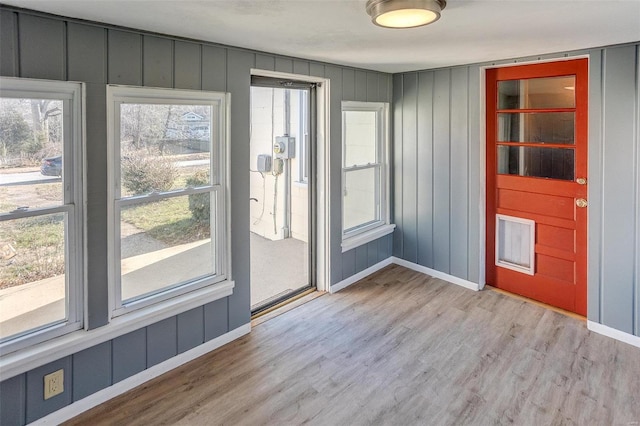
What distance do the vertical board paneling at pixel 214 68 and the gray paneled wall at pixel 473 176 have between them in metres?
2.22

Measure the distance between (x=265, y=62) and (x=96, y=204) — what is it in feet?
5.29

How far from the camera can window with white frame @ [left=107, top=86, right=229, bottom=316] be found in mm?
2420

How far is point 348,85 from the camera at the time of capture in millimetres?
3893

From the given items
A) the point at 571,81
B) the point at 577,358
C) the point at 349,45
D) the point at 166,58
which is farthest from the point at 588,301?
the point at 166,58

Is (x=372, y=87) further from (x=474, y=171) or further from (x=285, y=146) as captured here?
(x=474, y=171)

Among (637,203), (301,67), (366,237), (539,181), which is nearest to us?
(637,203)

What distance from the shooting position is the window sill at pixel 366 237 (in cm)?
408

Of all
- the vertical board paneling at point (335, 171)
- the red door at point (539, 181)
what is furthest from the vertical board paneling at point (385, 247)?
the red door at point (539, 181)

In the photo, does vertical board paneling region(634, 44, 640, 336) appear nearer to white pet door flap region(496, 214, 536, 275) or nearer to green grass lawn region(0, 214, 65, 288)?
white pet door flap region(496, 214, 536, 275)

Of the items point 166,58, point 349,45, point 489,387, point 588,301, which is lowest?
point 489,387

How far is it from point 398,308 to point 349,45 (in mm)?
2240

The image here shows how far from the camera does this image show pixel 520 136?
368 cm

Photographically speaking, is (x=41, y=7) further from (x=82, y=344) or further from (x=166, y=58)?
(x=82, y=344)

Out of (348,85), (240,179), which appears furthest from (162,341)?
(348,85)
